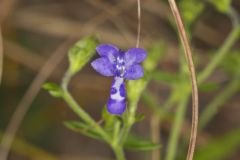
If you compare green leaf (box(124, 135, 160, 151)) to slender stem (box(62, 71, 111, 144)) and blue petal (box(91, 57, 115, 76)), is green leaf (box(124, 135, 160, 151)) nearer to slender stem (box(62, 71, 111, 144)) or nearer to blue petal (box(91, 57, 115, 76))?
slender stem (box(62, 71, 111, 144))

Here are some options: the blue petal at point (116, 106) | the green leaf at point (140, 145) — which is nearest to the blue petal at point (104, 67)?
the blue petal at point (116, 106)

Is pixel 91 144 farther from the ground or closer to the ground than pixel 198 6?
closer to the ground

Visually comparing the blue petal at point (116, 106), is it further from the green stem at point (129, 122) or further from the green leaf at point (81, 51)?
the green leaf at point (81, 51)

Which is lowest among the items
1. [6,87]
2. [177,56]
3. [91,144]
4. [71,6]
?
[91,144]

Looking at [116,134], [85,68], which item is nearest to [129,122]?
[116,134]

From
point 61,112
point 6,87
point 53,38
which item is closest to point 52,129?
point 61,112

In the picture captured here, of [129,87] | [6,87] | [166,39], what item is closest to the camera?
[129,87]

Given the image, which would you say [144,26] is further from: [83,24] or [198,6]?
[198,6]
